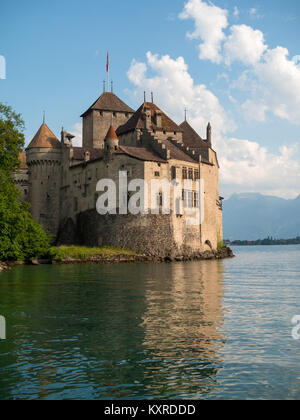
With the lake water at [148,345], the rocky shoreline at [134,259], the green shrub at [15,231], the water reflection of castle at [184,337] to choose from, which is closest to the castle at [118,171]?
the rocky shoreline at [134,259]

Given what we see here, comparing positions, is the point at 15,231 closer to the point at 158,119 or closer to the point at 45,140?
the point at 45,140

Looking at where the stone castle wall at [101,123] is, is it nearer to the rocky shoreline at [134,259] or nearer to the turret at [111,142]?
the turret at [111,142]

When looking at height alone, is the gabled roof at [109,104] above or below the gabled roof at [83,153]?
above

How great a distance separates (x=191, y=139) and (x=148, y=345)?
6001cm

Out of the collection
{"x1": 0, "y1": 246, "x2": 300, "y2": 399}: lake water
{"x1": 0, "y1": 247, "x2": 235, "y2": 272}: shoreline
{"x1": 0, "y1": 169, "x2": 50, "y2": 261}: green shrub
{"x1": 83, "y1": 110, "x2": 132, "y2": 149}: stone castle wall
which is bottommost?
{"x1": 0, "y1": 246, "x2": 300, "y2": 399}: lake water

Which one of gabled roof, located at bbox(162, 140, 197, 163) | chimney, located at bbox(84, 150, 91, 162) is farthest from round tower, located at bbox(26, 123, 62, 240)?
gabled roof, located at bbox(162, 140, 197, 163)

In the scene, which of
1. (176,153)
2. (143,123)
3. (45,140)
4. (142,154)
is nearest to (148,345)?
(142,154)

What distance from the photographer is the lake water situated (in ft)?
35.2

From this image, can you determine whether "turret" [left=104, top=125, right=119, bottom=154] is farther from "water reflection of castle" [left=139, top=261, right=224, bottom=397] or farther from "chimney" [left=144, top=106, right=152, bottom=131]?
"water reflection of castle" [left=139, top=261, right=224, bottom=397]

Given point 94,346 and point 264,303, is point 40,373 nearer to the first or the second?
point 94,346

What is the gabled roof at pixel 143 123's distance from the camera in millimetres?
67975
